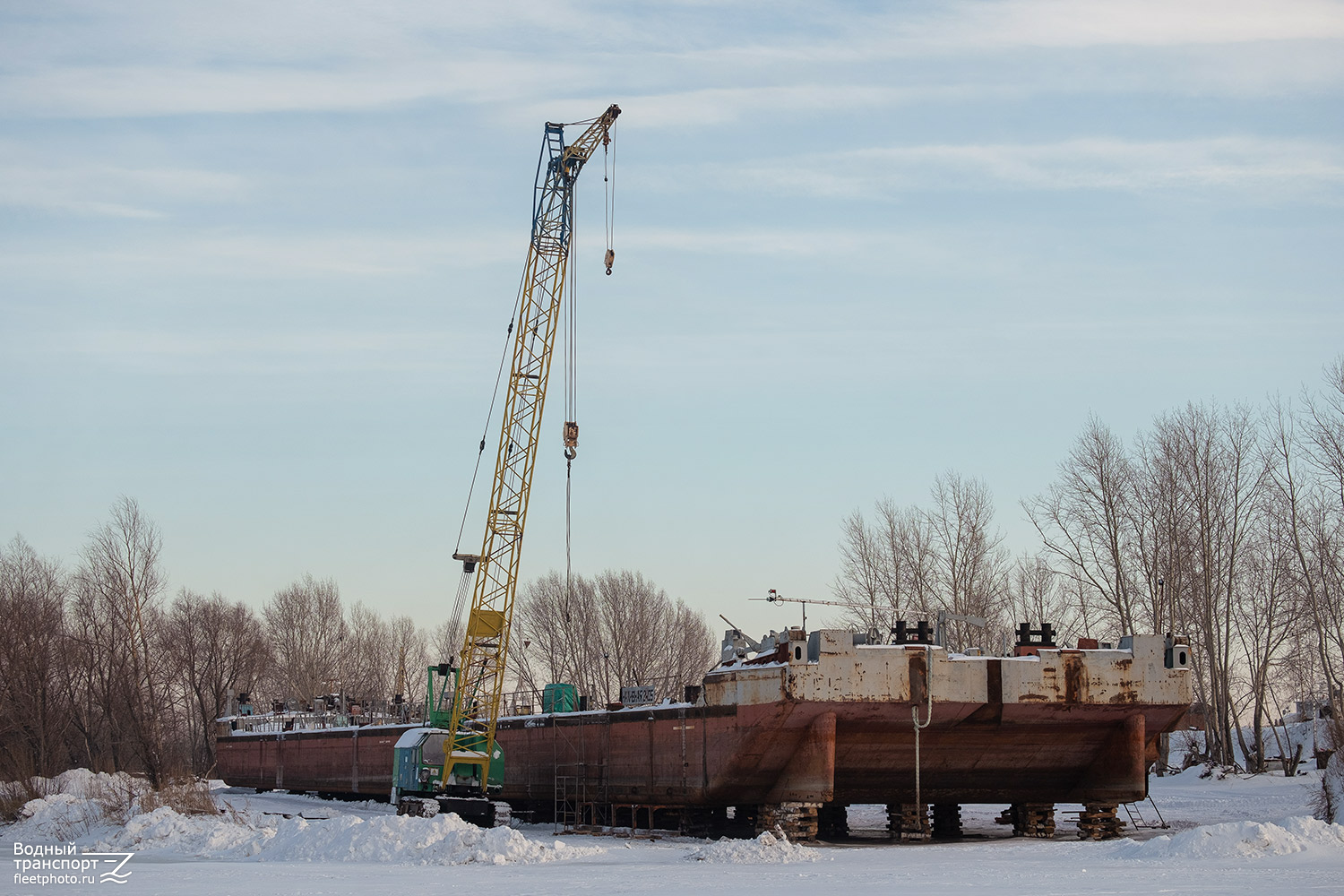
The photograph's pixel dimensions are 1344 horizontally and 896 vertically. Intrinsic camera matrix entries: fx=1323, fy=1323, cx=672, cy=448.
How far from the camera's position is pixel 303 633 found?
10269 centimetres

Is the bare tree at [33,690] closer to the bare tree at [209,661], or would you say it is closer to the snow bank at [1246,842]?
the bare tree at [209,661]

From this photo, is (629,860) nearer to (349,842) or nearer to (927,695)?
(349,842)

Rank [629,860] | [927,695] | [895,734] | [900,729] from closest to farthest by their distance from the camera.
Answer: [629,860], [927,695], [900,729], [895,734]

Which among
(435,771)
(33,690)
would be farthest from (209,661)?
(435,771)

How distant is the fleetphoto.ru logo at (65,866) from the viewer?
22.4m

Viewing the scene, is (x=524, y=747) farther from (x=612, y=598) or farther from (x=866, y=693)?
(x=612, y=598)

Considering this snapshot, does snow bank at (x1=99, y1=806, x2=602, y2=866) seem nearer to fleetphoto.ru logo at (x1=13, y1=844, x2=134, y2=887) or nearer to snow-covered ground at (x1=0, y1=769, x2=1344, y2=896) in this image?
snow-covered ground at (x1=0, y1=769, x2=1344, y2=896)

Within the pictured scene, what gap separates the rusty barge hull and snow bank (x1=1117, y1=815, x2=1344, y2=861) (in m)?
8.05

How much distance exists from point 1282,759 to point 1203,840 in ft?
107

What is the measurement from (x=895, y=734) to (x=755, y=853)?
820 centimetres

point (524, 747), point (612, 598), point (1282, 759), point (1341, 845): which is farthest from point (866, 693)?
point (612, 598)

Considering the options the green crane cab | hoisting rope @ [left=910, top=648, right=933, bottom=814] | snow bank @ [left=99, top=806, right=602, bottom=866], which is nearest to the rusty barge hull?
hoisting rope @ [left=910, top=648, right=933, bottom=814]

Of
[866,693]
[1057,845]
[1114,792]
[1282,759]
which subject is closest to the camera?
[1057,845]

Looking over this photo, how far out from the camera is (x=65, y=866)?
2517 centimetres
